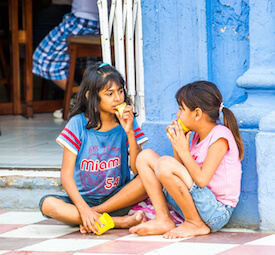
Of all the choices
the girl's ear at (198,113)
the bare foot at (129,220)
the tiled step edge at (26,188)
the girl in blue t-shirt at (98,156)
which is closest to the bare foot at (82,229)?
the girl in blue t-shirt at (98,156)

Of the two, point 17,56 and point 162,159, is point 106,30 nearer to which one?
point 162,159

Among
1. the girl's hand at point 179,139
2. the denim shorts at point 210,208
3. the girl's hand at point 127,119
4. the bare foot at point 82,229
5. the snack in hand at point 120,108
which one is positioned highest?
the snack in hand at point 120,108

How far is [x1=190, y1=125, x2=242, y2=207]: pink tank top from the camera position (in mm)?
2896

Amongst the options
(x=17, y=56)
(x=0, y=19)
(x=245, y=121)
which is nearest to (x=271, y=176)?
(x=245, y=121)

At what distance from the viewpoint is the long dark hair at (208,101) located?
114 inches

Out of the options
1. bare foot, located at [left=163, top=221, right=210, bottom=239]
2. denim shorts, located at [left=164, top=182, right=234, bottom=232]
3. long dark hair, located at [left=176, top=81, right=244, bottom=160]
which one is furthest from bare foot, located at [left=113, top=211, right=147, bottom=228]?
long dark hair, located at [left=176, top=81, right=244, bottom=160]

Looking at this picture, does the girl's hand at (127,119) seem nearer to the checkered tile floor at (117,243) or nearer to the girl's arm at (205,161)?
the girl's arm at (205,161)

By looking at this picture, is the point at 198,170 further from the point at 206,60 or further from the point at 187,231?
the point at 206,60

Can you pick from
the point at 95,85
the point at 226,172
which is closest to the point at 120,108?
the point at 95,85

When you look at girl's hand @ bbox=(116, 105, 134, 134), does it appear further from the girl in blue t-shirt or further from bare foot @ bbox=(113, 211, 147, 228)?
bare foot @ bbox=(113, 211, 147, 228)

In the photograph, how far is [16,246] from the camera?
2.78 meters

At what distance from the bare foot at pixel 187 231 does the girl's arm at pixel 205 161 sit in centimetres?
22

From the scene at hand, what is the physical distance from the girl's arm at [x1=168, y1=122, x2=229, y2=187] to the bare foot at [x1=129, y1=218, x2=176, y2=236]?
281 millimetres

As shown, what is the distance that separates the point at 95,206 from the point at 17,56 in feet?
11.2
